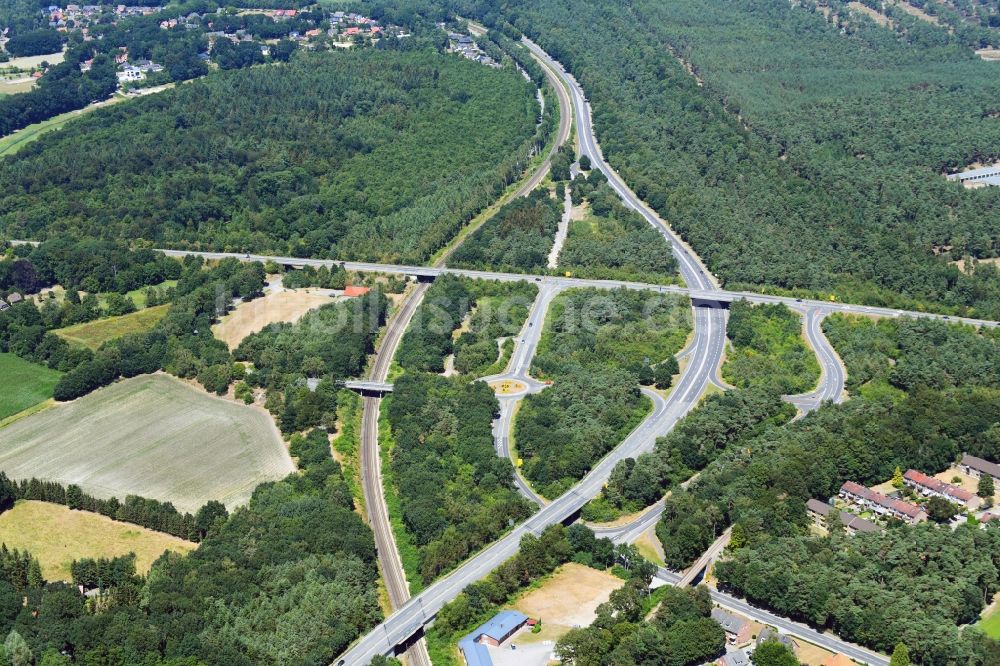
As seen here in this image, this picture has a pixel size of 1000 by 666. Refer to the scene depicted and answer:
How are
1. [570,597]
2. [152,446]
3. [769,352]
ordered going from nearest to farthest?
[570,597], [152,446], [769,352]

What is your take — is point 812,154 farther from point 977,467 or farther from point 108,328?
point 108,328

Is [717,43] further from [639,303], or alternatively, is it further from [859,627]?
[859,627]

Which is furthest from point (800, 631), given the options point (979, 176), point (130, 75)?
point (130, 75)

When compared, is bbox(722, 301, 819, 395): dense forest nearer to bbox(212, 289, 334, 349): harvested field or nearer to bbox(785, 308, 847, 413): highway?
bbox(785, 308, 847, 413): highway

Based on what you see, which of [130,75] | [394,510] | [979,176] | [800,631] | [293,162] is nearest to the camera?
[800,631]

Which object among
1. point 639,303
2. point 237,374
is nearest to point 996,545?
point 639,303

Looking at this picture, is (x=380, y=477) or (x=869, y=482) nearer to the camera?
(x=869, y=482)

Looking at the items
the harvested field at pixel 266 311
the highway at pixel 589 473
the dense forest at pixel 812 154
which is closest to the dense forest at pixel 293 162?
the harvested field at pixel 266 311
